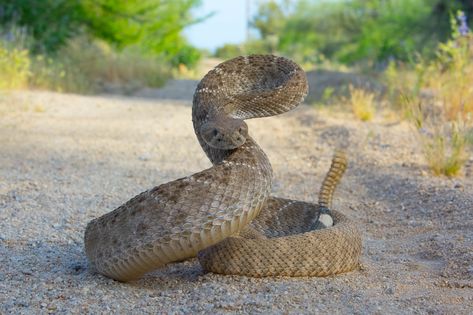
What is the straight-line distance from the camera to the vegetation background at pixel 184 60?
11023 millimetres

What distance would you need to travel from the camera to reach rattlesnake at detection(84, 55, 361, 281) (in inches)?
173

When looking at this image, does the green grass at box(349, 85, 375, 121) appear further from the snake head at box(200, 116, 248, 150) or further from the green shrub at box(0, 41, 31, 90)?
the snake head at box(200, 116, 248, 150)

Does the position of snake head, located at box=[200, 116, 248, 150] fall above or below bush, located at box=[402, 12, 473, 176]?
above

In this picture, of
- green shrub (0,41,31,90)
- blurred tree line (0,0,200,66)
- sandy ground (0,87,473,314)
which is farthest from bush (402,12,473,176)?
blurred tree line (0,0,200,66)

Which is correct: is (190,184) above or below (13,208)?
above

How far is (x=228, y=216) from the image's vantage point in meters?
4.41

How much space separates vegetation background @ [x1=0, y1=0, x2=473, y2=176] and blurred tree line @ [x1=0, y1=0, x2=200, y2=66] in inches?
1.6

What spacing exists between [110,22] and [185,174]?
1998cm

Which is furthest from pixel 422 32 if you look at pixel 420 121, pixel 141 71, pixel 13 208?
pixel 13 208

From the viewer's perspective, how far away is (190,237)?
4.34 m

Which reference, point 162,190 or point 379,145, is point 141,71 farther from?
point 162,190

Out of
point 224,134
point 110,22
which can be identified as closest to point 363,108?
point 224,134

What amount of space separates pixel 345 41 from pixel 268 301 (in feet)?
158

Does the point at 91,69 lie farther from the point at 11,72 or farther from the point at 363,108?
the point at 363,108
